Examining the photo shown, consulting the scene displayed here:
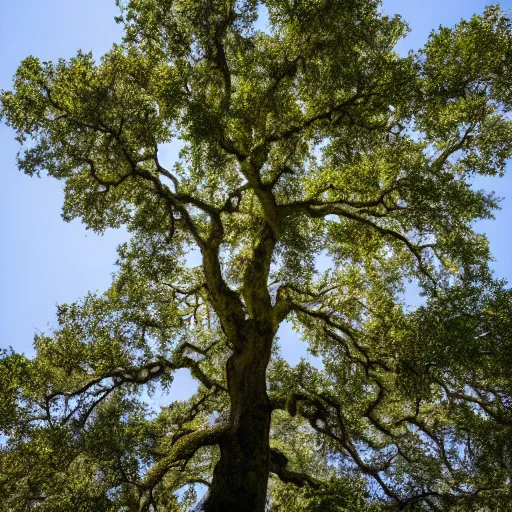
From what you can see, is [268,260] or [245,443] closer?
[245,443]

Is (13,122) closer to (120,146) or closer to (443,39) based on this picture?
(120,146)

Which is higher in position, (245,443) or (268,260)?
(268,260)

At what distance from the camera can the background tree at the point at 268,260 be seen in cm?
904

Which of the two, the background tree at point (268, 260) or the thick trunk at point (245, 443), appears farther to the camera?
the background tree at point (268, 260)

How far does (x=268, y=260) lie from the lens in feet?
39.2

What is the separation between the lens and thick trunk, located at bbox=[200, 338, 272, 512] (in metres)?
7.62

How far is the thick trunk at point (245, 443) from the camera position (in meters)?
7.62

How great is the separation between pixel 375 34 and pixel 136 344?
33.4 ft

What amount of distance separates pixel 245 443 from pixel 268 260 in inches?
197

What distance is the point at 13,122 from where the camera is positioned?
427 inches

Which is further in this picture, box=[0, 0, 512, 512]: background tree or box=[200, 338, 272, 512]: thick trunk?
box=[0, 0, 512, 512]: background tree

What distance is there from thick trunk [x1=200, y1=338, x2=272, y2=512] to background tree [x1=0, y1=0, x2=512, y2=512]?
54 millimetres

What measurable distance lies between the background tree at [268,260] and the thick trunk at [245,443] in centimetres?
5

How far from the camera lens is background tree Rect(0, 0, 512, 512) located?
9.04m
